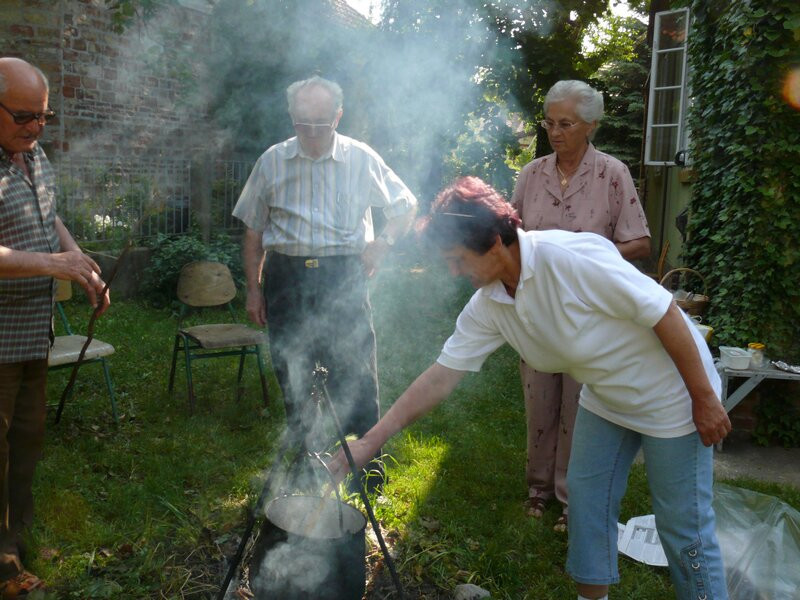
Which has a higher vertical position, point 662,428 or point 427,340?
point 662,428

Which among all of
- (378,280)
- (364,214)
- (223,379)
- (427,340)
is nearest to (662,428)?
(364,214)

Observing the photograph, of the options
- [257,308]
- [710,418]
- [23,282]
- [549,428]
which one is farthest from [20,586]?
[710,418]

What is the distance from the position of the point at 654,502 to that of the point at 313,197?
2.37 m

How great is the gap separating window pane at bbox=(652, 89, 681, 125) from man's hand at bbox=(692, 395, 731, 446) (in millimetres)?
7496

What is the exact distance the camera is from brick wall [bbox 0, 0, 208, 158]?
30.8 ft

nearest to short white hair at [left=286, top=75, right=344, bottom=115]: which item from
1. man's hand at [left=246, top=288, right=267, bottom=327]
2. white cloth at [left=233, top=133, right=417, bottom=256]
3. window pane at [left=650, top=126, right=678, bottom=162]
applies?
white cloth at [left=233, top=133, right=417, bottom=256]

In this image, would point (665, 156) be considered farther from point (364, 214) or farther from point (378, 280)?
point (364, 214)

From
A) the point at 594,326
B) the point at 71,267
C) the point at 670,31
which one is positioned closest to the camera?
the point at 594,326

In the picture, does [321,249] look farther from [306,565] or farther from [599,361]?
[599,361]

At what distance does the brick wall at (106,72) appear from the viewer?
9375 millimetres

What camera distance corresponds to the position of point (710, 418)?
2262 mm

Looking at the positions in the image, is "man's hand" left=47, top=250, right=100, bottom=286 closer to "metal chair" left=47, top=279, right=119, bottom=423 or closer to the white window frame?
"metal chair" left=47, top=279, right=119, bottom=423

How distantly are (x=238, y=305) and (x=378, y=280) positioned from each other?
260 centimetres

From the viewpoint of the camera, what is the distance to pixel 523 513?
12.9 ft
